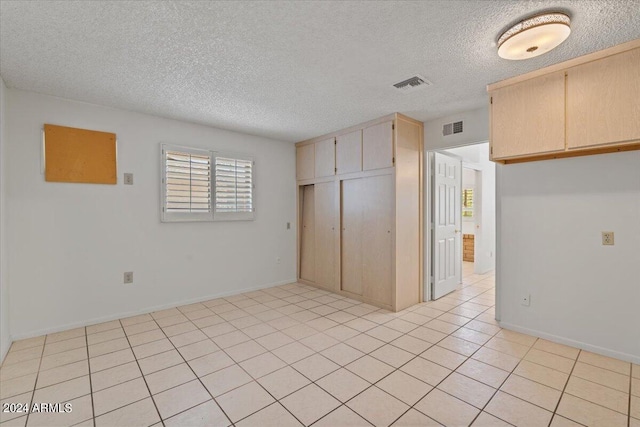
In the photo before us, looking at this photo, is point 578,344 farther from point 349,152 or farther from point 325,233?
point 349,152

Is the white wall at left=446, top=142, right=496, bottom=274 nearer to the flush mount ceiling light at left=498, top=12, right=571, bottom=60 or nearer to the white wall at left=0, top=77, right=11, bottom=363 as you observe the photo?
the flush mount ceiling light at left=498, top=12, right=571, bottom=60

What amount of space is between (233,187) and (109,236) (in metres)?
1.72

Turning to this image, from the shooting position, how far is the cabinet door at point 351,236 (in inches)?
165

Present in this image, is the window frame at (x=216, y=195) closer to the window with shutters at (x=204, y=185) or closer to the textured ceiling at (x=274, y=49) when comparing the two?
the window with shutters at (x=204, y=185)

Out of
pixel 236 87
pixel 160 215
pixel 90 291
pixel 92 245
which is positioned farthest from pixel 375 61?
pixel 90 291

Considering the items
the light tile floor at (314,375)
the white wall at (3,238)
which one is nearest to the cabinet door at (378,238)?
the light tile floor at (314,375)

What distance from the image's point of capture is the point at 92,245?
10.9ft

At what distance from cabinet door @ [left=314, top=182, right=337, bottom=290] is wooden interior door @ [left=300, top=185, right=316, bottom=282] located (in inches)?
6.2

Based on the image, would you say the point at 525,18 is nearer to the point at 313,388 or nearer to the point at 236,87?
the point at 236,87

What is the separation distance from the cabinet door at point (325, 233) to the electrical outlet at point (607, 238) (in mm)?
3042

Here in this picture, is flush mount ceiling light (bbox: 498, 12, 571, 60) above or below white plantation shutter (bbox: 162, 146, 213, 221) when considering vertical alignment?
above

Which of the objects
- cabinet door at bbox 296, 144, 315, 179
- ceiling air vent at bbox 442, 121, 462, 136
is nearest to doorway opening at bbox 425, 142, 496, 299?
ceiling air vent at bbox 442, 121, 462, 136

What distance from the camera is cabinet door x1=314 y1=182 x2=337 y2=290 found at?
15.1 ft

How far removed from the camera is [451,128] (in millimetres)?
3740
